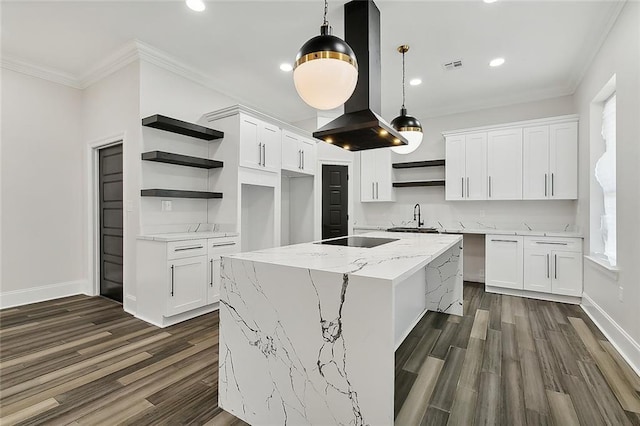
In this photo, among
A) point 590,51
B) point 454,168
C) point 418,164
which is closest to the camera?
point 590,51

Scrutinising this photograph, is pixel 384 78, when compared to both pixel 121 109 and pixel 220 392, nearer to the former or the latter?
pixel 121 109

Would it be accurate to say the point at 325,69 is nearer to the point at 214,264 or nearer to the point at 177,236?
the point at 177,236

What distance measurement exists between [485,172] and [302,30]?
337 centimetres

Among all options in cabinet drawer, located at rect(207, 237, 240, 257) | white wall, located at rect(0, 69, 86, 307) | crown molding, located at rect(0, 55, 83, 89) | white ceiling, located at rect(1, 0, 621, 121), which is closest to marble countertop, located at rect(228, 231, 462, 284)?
cabinet drawer, located at rect(207, 237, 240, 257)

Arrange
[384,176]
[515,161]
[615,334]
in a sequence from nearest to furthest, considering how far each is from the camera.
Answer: [615,334], [515,161], [384,176]

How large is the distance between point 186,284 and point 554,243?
4.59 meters

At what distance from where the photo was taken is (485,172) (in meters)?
4.64

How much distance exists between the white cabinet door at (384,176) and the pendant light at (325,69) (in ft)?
12.4

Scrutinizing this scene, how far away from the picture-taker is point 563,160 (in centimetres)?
413

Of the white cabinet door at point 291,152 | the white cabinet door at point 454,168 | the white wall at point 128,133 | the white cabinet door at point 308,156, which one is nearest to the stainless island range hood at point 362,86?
the white cabinet door at point 291,152

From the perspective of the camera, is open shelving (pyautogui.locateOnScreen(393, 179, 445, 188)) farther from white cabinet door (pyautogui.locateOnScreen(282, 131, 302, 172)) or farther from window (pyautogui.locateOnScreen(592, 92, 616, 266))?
window (pyautogui.locateOnScreen(592, 92, 616, 266))

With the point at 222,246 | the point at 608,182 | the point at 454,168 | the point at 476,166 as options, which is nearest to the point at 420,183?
the point at 454,168

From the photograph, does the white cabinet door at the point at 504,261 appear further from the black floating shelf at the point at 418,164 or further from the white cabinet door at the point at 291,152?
the white cabinet door at the point at 291,152

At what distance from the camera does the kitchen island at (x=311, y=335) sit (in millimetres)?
1309
